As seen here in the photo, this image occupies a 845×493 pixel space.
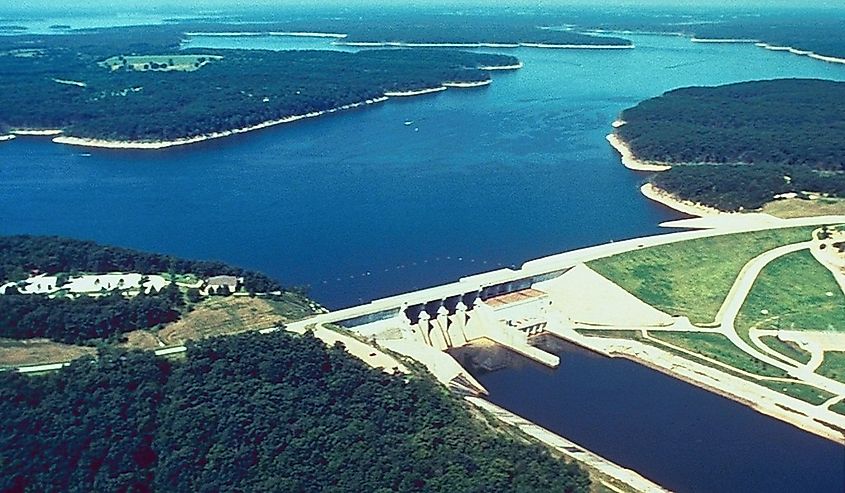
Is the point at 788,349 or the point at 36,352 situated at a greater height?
the point at 36,352

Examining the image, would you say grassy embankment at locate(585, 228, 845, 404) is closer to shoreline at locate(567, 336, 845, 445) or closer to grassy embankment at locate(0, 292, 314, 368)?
shoreline at locate(567, 336, 845, 445)

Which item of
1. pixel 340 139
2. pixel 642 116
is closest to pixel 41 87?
pixel 340 139

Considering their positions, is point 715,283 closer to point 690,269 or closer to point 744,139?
point 690,269

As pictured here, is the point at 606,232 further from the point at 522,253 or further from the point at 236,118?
the point at 236,118

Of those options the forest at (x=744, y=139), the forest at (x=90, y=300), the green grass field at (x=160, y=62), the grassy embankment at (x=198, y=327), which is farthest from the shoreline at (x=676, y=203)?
the green grass field at (x=160, y=62)

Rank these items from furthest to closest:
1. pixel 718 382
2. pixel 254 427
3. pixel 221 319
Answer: pixel 221 319, pixel 718 382, pixel 254 427

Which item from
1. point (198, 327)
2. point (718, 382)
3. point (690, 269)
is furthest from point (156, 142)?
point (718, 382)

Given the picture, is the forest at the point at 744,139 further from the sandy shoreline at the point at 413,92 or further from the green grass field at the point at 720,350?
the sandy shoreline at the point at 413,92
